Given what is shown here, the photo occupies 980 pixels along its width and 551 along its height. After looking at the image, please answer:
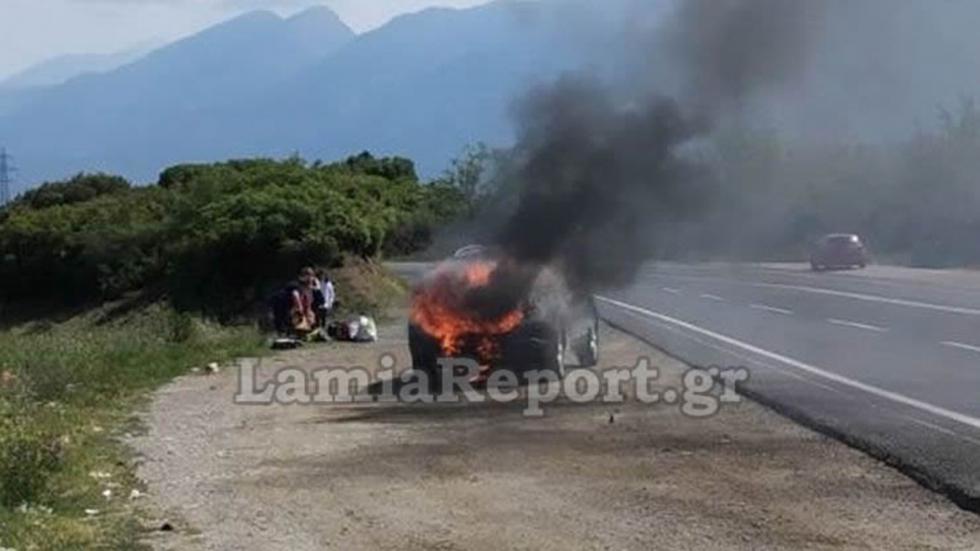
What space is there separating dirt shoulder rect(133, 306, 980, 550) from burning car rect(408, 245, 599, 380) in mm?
2240

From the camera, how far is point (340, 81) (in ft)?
443

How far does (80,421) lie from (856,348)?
38.5 feet

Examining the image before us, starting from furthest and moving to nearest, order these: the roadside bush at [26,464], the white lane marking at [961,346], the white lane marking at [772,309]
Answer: the white lane marking at [772,309] < the white lane marking at [961,346] < the roadside bush at [26,464]

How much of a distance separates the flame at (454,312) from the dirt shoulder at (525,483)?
2.34 metres

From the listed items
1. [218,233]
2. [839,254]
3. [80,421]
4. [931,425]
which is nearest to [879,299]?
[218,233]

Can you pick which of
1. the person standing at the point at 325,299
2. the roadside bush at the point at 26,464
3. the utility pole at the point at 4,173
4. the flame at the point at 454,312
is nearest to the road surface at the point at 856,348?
the flame at the point at 454,312

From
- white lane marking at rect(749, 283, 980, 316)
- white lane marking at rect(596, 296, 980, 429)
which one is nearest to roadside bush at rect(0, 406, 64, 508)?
white lane marking at rect(596, 296, 980, 429)

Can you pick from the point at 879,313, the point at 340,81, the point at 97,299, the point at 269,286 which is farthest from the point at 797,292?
the point at 340,81

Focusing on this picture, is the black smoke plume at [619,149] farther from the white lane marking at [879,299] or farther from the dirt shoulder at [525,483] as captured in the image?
the white lane marking at [879,299]

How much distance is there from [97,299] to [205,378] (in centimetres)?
2708

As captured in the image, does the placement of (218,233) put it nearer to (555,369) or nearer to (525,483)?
(555,369)

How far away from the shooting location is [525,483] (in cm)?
1202

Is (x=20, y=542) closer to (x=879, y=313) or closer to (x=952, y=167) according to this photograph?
(x=879, y=313)

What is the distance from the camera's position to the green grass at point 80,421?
1052 centimetres
